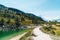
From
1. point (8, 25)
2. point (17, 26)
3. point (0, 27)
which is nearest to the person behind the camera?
point (0, 27)

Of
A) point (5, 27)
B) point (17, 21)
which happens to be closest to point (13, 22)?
point (17, 21)

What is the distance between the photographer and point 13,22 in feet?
637

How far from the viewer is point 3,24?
174 metres

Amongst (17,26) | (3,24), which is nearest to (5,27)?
(3,24)

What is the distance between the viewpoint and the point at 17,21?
198m

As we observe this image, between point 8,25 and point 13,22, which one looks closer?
point 8,25

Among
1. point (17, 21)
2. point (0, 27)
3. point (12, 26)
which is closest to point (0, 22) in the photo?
point (0, 27)

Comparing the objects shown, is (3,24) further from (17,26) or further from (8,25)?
(17,26)

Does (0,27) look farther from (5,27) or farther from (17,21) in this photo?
(17,21)

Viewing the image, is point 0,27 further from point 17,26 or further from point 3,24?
point 17,26

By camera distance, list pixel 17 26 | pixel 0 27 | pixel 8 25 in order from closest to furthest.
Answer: pixel 0 27
pixel 8 25
pixel 17 26

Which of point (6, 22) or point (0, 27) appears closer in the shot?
point (0, 27)

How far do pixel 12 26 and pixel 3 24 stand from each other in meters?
11.1

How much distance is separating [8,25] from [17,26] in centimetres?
1498
